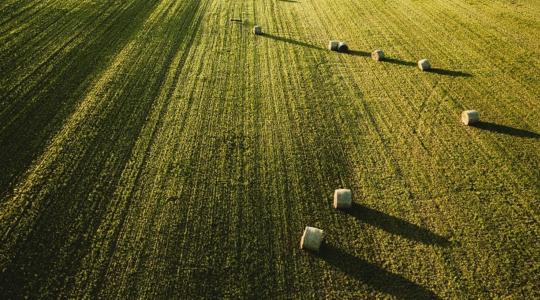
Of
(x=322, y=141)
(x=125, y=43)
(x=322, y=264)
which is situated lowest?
(x=322, y=264)

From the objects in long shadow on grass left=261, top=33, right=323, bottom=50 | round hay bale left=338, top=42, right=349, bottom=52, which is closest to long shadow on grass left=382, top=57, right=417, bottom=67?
round hay bale left=338, top=42, right=349, bottom=52

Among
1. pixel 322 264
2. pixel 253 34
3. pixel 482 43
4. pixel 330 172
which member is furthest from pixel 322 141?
pixel 482 43

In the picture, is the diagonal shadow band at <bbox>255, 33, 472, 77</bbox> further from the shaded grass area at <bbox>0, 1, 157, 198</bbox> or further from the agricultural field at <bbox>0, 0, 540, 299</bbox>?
the shaded grass area at <bbox>0, 1, 157, 198</bbox>

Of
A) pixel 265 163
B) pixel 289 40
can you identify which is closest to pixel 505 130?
pixel 265 163

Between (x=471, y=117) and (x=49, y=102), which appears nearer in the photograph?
(x=471, y=117)

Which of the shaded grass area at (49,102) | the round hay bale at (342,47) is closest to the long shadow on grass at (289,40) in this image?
the round hay bale at (342,47)

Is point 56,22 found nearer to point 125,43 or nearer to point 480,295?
point 125,43

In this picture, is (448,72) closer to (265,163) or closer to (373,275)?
(265,163)
